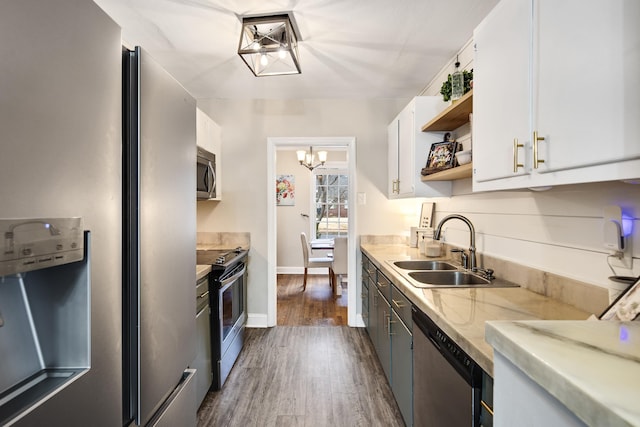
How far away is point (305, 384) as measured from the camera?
2330 mm

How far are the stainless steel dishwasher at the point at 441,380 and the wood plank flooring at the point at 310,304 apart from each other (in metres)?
2.14

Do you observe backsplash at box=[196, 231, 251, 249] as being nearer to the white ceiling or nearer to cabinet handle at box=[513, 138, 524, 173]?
the white ceiling

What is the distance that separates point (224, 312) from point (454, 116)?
2.08 metres

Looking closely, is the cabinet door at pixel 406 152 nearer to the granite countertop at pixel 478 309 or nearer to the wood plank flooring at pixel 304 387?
the granite countertop at pixel 478 309

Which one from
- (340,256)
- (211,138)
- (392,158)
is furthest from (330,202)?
(211,138)

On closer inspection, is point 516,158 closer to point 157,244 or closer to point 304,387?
point 157,244

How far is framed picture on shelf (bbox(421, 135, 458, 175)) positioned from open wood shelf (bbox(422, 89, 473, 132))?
0.39ft

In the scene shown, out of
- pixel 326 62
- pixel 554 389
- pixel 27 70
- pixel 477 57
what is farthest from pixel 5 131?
pixel 326 62

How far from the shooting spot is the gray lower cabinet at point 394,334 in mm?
1652

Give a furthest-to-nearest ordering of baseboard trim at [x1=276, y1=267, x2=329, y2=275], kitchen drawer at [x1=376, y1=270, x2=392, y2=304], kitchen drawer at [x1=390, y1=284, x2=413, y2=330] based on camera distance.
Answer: baseboard trim at [x1=276, y1=267, x2=329, y2=275] < kitchen drawer at [x1=376, y1=270, x2=392, y2=304] < kitchen drawer at [x1=390, y1=284, x2=413, y2=330]

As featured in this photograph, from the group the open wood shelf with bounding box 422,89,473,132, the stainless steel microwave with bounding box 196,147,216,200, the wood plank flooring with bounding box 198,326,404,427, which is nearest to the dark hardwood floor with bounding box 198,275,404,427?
the wood plank flooring with bounding box 198,326,404,427

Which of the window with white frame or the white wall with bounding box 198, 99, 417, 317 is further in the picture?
the window with white frame

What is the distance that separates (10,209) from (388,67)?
8.73ft

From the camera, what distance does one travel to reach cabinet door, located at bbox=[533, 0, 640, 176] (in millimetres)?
752
